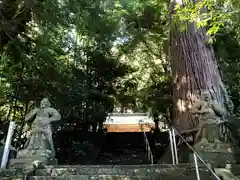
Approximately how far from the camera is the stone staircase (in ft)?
12.8

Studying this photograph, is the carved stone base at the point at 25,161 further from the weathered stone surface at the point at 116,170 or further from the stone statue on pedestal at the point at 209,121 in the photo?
the stone statue on pedestal at the point at 209,121

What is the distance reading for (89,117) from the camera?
29.7 feet

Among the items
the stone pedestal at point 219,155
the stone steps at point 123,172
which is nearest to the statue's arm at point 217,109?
the stone pedestal at point 219,155

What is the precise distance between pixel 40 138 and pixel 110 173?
1462 mm

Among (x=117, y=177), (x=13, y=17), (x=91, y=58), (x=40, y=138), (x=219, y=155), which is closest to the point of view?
(x=117, y=177)

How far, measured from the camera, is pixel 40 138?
4965mm

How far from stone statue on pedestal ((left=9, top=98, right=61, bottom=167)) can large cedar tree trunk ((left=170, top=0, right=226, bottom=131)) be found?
2667 millimetres

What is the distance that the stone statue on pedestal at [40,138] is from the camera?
4.78 meters

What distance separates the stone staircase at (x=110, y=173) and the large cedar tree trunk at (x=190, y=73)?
1.90m

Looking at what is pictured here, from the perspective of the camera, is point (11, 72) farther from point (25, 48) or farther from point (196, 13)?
point (196, 13)

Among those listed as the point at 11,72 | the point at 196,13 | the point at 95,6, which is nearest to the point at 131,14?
the point at 95,6

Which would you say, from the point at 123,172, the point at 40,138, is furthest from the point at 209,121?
the point at 40,138

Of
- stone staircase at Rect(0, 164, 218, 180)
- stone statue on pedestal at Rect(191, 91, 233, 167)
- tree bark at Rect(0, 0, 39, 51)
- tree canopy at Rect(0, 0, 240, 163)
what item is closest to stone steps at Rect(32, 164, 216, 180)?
stone staircase at Rect(0, 164, 218, 180)

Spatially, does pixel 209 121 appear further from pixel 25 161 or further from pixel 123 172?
pixel 25 161
